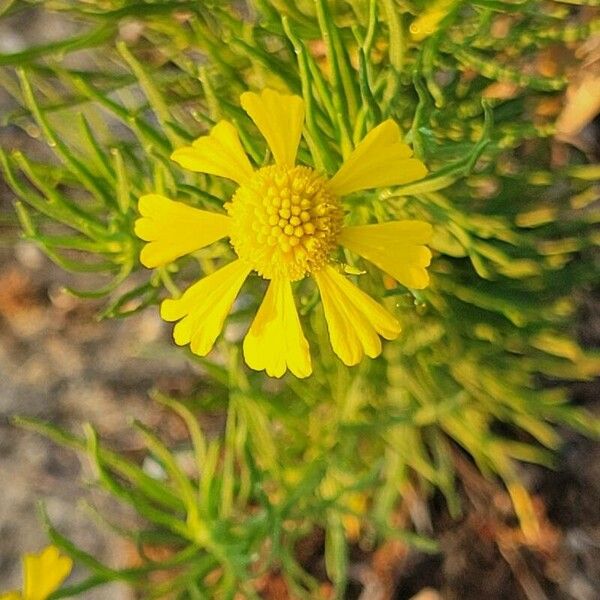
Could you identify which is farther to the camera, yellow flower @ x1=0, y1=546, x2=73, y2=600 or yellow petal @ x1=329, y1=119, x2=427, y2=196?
yellow flower @ x1=0, y1=546, x2=73, y2=600

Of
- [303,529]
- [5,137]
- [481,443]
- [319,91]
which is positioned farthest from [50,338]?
[319,91]

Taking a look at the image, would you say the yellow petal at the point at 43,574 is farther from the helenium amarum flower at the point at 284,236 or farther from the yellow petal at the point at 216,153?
the yellow petal at the point at 216,153

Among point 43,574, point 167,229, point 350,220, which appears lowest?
point 43,574

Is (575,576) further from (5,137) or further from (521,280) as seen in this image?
(5,137)

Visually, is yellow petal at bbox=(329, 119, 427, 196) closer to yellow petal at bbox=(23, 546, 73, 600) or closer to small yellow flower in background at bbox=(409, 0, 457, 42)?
small yellow flower in background at bbox=(409, 0, 457, 42)

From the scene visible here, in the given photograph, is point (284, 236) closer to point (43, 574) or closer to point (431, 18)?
point (431, 18)

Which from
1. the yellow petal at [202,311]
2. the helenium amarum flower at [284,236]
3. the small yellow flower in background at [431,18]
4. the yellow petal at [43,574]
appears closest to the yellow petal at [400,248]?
the helenium amarum flower at [284,236]

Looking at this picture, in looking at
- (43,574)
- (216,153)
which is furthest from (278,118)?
(43,574)

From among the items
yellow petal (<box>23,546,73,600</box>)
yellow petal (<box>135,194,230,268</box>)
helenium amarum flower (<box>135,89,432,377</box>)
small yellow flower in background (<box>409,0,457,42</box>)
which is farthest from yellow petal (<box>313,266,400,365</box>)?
yellow petal (<box>23,546,73,600</box>)
